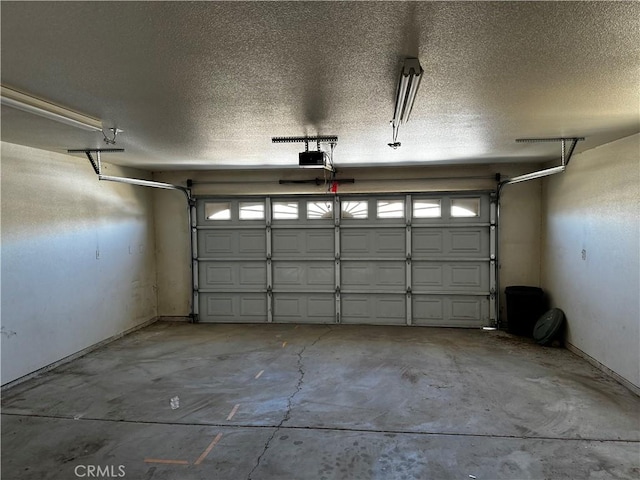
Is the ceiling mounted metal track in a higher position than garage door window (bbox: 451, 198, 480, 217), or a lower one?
higher

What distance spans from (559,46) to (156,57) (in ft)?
6.72

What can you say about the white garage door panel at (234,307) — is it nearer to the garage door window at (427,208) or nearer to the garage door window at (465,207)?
the garage door window at (427,208)

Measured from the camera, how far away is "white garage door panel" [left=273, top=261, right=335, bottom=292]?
686 cm

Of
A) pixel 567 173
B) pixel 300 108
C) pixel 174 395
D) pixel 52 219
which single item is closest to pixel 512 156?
pixel 567 173

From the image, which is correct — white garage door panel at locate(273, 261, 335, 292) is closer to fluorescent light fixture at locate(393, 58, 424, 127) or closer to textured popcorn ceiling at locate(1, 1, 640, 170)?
textured popcorn ceiling at locate(1, 1, 640, 170)

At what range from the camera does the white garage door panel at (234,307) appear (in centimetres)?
699

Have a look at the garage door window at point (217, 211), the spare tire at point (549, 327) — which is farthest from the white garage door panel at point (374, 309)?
the garage door window at point (217, 211)

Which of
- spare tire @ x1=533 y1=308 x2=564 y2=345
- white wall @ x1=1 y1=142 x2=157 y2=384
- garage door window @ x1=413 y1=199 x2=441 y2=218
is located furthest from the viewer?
garage door window @ x1=413 y1=199 x2=441 y2=218

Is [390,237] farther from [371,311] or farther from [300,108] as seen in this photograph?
[300,108]

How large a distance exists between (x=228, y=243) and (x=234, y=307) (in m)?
1.14

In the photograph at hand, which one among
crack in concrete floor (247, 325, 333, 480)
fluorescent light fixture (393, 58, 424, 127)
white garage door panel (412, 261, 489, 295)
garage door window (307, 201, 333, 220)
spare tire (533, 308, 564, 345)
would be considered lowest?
crack in concrete floor (247, 325, 333, 480)

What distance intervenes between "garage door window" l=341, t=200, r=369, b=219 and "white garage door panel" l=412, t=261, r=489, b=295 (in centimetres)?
120

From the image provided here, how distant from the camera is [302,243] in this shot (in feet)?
22.7

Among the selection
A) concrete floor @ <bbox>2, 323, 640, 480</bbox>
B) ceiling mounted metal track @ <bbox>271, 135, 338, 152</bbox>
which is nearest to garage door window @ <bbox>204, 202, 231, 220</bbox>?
concrete floor @ <bbox>2, 323, 640, 480</bbox>
